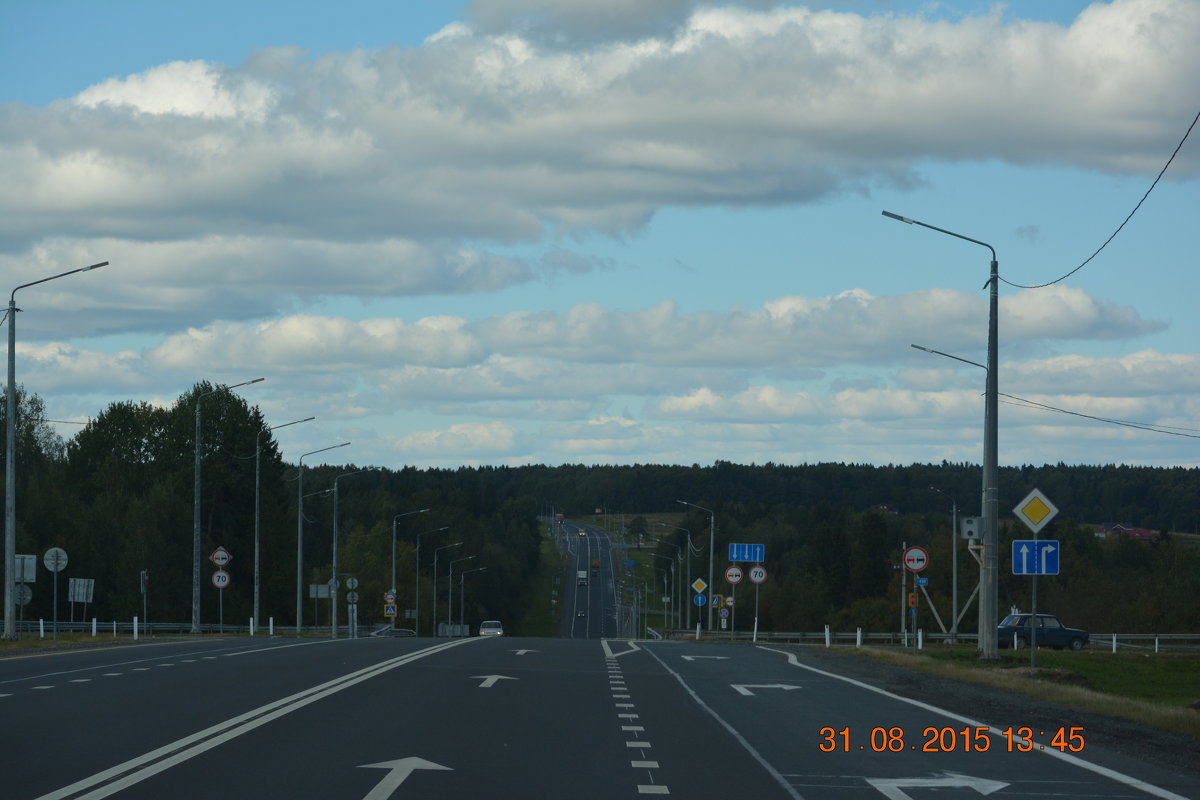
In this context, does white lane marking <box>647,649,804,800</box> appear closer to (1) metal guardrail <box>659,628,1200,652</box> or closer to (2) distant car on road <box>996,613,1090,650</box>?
(2) distant car on road <box>996,613,1090,650</box>

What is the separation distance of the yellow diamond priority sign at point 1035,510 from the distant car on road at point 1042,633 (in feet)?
90.1

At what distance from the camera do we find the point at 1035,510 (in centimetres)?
2730

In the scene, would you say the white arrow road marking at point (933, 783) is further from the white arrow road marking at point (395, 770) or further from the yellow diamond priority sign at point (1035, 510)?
the yellow diamond priority sign at point (1035, 510)

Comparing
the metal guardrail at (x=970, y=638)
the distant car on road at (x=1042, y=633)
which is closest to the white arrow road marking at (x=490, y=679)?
the distant car on road at (x=1042, y=633)

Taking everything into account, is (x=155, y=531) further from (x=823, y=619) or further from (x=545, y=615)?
(x=545, y=615)

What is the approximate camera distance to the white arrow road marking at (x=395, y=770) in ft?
36.1

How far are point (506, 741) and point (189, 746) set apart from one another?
9.89ft

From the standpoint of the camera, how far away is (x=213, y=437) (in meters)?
103

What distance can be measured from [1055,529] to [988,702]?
487 ft

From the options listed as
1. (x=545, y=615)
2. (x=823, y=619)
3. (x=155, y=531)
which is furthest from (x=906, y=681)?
(x=545, y=615)

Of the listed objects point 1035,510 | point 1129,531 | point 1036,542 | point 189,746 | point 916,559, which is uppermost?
point 1035,510

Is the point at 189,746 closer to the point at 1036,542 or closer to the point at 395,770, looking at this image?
the point at 395,770
